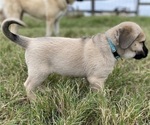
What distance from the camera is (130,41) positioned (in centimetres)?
367

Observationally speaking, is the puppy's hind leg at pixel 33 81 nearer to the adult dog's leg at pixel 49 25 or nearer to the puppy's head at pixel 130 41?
the puppy's head at pixel 130 41

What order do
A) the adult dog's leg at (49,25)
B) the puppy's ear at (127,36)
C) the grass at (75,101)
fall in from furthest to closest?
the adult dog's leg at (49,25) < the puppy's ear at (127,36) < the grass at (75,101)

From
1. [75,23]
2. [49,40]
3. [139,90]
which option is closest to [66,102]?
[49,40]

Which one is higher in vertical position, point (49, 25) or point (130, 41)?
point (130, 41)

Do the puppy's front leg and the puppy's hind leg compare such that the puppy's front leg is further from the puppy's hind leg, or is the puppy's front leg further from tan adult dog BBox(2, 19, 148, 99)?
the puppy's hind leg

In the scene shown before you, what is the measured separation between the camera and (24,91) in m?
3.88

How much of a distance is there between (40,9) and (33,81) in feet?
15.1

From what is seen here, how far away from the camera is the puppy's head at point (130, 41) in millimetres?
3668

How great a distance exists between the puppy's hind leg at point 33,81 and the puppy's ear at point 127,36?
877 mm

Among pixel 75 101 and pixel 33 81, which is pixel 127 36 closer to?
pixel 75 101

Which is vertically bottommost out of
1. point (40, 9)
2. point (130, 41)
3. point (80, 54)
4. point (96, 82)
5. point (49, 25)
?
point (49, 25)

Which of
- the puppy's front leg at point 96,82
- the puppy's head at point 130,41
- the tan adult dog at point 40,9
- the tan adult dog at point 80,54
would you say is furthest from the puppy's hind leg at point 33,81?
the tan adult dog at point 40,9

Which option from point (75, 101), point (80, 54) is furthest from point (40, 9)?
point (75, 101)

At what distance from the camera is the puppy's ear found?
3664 mm
